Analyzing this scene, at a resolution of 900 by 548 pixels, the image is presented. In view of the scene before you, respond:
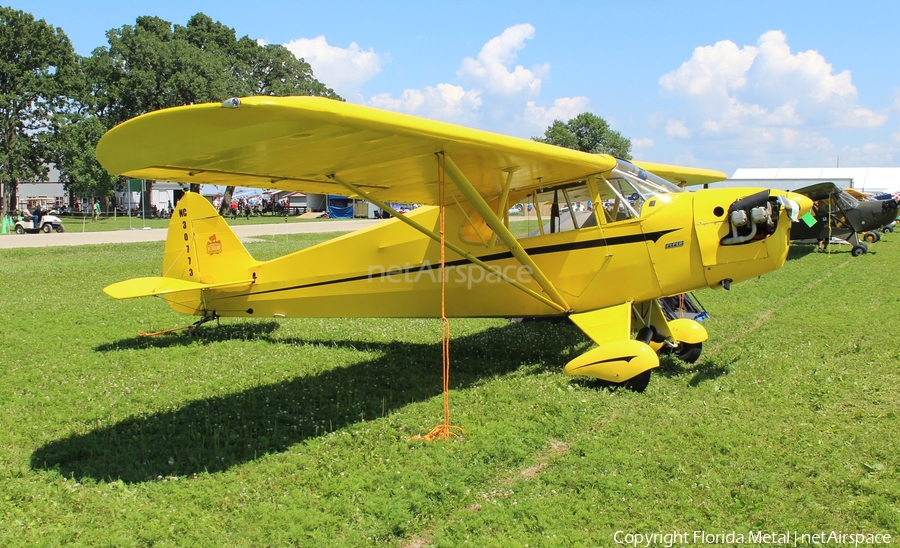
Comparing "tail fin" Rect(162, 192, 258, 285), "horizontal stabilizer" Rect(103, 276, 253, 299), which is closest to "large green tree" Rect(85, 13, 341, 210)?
"tail fin" Rect(162, 192, 258, 285)

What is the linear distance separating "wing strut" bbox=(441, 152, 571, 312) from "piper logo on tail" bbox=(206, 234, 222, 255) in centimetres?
447

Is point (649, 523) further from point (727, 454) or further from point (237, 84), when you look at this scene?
point (237, 84)

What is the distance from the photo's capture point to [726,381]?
6684 mm

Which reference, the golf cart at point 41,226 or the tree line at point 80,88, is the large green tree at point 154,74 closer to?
the tree line at point 80,88

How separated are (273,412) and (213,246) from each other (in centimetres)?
403

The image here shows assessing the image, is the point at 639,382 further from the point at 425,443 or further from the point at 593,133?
the point at 593,133

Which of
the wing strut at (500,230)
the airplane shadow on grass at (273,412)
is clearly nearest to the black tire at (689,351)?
the airplane shadow on grass at (273,412)

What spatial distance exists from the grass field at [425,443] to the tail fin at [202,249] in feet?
3.16

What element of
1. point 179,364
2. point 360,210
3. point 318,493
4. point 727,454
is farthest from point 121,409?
point 360,210

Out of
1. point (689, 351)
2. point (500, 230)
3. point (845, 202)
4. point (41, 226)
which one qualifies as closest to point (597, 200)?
point (500, 230)

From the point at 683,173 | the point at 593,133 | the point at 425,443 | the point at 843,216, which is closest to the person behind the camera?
the point at 425,443

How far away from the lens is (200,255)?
9.23 m

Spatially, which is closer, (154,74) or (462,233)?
(462,233)

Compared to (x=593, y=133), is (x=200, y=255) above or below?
below
